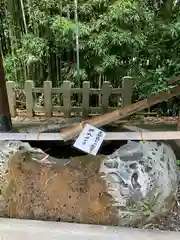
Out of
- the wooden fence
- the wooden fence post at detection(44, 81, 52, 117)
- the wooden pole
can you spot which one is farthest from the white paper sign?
the wooden fence post at detection(44, 81, 52, 117)

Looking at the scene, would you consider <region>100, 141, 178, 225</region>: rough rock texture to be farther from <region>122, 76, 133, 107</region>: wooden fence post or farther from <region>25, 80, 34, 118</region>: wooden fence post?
<region>25, 80, 34, 118</region>: wooden fence post

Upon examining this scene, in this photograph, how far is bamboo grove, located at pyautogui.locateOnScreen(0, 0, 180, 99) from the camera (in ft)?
13.0

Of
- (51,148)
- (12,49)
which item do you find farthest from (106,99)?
(51,148)

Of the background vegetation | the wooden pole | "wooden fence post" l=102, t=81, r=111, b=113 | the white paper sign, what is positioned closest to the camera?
the white paper sign

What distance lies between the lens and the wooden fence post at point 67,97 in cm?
414

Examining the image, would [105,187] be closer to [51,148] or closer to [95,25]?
[51,148]

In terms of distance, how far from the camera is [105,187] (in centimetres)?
172

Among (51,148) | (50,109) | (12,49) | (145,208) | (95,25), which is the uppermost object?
(95,25)

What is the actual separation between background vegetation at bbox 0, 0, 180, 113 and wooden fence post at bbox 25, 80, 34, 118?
42 centimetres

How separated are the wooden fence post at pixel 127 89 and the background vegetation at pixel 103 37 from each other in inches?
6.8

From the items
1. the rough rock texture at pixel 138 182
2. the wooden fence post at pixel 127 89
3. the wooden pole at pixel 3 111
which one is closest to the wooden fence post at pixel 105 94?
the wooden fence post at pixel 127 89

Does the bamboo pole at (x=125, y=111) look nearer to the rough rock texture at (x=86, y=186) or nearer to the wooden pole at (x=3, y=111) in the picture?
the rough rock texture at (x=86, y=186)

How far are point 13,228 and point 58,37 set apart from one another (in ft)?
9.98

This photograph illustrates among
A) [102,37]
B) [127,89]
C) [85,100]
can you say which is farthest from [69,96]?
[102,37]
